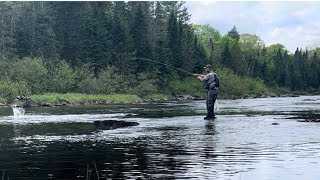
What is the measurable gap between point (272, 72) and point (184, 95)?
70339 mm

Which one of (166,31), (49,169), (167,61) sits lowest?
(49,169)

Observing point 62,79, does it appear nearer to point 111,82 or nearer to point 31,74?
Answer: point 31,74

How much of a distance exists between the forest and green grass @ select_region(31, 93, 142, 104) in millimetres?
3686

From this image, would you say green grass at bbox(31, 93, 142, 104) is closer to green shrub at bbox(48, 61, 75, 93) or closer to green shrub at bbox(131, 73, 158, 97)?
green shrub at bbox(131, 73, 158, 97)

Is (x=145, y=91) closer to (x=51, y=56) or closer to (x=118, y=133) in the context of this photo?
(x=51, y=56)

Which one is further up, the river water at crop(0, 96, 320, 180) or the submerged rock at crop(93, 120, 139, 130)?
the submerged rock at crop(93, 120, 139, 130)

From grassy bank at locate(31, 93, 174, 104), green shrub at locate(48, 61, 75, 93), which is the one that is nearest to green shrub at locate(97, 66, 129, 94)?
grassy bank at locate(31, 93, 174, 104)

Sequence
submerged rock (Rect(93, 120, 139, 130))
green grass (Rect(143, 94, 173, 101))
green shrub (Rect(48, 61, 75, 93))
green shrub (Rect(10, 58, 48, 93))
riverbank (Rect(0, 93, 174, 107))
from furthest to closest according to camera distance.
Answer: green grass (Rect(143, 94, 173, 101)), green shrub (Rect(48, 61, 75, 93)), green shrub (Rect(10, 58, 48, 93)), riverbank (Rect(0, 93, 174, 107)), submerged rock (Rect(93, 120, 139, 130))

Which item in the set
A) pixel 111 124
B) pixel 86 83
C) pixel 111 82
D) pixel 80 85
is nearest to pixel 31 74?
pixel 80 85

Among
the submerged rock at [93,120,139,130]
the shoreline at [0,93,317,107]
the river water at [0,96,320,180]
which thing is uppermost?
the shoreline at [0,93,317,107]

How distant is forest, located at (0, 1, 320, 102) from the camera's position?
290 feet

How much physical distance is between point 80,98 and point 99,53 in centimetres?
2515

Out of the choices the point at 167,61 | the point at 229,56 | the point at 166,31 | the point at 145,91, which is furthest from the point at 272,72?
the point at 145,91

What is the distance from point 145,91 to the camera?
96.6 metres
